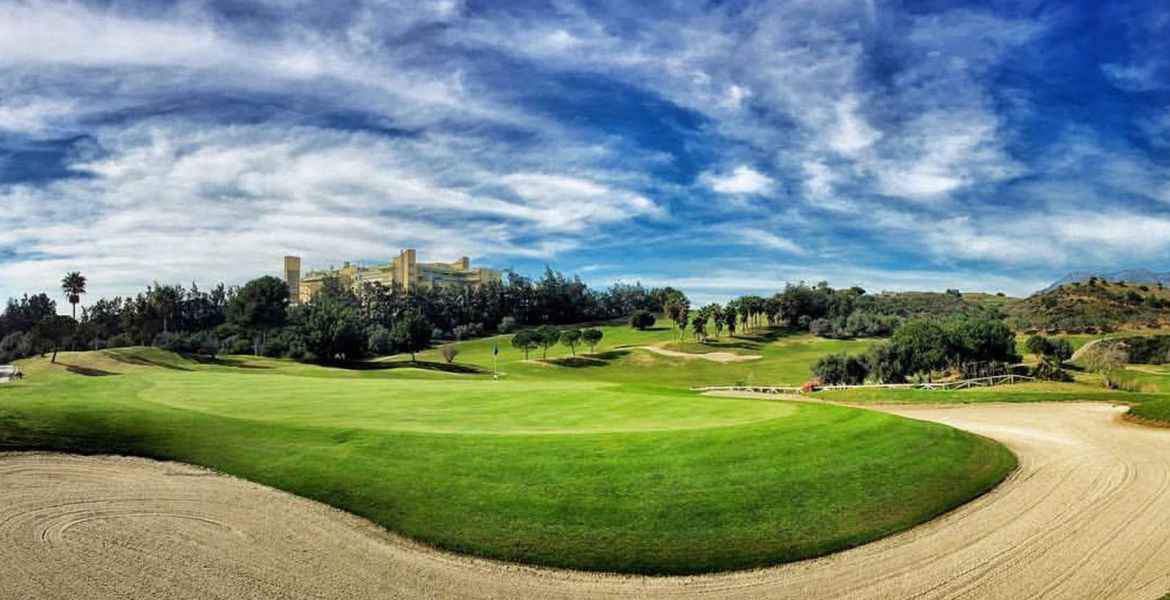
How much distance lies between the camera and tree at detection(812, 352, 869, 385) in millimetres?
63719

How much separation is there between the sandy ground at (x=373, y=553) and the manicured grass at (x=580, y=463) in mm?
500

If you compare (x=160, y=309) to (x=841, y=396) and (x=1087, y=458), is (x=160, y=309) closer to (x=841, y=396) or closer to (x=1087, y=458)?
(x=841, y=396)

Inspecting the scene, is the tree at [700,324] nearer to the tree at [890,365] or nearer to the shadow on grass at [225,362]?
the tree at [890,365]

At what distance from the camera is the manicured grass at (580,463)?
11711 millimetres

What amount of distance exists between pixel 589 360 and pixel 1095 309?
288 feet

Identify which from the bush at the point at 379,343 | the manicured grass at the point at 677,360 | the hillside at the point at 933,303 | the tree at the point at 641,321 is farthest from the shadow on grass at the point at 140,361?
the hillside at the point at 933,303

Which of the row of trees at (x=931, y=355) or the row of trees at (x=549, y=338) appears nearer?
the row of trees at (x=931, y=355)

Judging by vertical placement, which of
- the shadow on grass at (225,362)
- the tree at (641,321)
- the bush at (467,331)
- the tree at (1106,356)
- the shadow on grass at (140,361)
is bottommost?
the shadow on grass at (225,362)

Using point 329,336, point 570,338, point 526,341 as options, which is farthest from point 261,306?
point 570,338

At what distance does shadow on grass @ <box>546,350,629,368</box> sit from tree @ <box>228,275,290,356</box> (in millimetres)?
70966

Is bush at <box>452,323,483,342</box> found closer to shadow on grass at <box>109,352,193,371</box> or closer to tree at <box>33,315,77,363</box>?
tree at <box>33,315,77,363</box>

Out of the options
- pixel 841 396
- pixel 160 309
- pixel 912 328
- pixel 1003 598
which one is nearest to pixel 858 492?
pixel 1003 598

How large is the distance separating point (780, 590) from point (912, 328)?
61737mm

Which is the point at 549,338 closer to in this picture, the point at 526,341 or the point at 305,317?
the point at 526,341
